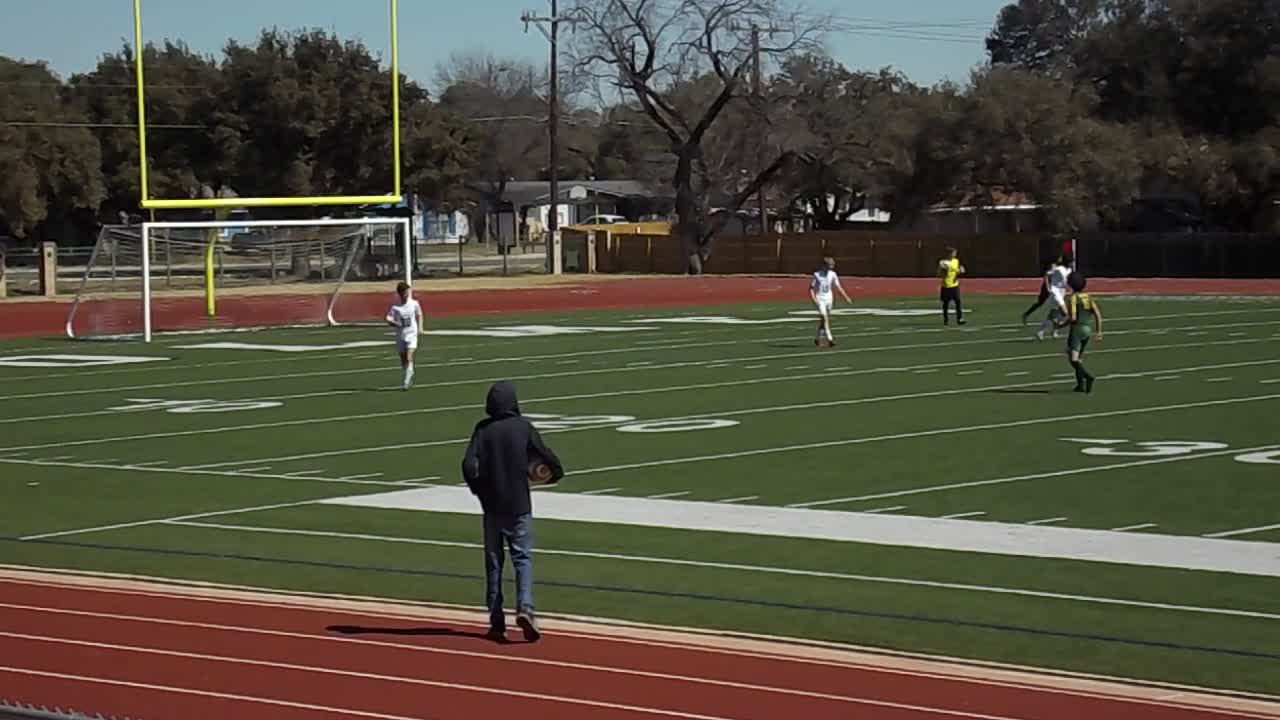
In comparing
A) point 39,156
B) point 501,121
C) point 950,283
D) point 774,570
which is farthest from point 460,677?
point 501,121

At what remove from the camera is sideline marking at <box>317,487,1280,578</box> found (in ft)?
46.0

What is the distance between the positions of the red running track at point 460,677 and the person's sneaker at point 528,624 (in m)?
0.15

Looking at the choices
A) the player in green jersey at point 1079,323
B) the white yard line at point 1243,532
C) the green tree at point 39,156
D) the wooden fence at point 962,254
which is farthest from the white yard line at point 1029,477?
the green tree at point 39,156

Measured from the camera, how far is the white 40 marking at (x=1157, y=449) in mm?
19078

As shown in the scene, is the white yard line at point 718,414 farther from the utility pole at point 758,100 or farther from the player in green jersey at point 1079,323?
the utility pole at point 758,100

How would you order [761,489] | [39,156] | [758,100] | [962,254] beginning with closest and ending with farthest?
[761,489] → [39,156] → [962,254] → [758,100]

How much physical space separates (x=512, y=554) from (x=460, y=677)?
1173mm

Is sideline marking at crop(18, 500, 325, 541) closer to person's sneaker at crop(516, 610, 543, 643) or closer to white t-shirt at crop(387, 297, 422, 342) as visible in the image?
person's sneaker at crop(516, 610, 543, 643)

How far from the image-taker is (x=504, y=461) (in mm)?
11477

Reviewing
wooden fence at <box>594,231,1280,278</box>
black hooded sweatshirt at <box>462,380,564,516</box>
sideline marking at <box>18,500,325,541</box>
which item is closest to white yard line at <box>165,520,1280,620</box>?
sideline marking at <box>18,500,325,541</box>

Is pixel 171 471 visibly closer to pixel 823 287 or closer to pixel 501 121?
pixel 823 287

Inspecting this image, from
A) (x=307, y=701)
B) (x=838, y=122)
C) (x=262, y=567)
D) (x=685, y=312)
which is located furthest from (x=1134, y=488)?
(x=838, y=122)

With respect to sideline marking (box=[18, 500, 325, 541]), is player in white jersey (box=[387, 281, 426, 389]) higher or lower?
higher

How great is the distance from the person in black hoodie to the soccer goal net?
2773 cm
